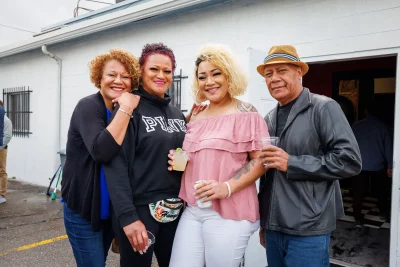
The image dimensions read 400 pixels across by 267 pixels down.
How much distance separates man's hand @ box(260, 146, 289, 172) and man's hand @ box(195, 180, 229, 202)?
1.00 feet

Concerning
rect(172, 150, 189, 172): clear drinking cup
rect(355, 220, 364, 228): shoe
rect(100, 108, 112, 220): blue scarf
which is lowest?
rect(355, 220, 364, 228): shoe

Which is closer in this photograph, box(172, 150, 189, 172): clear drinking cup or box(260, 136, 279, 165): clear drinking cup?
box(260, 136, 279, 165): clear drinking cup

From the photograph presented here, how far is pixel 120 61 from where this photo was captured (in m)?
2.13

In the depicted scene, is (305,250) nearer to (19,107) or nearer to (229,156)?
(229,156)

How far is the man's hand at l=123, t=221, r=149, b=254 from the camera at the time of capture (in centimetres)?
188

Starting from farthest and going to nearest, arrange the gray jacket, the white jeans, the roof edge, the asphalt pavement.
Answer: the roof edge → the asphalt pavement → the white jeans → the gray jacket

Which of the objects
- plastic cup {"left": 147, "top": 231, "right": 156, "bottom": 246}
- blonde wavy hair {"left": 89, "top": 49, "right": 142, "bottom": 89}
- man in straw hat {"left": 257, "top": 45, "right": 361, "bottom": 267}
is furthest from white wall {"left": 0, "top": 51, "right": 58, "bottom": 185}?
man in straw hat {"left": 257, "top": 45, "right": 361, "bottom": 267}

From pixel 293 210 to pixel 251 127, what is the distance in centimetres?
55

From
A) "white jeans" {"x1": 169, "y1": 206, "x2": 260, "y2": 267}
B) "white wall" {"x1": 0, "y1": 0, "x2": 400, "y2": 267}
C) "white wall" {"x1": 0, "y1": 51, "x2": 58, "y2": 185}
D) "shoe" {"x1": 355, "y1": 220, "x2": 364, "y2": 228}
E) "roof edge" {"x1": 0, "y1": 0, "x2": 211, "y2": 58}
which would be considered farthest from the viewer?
"white wall" {"x1": 0, "y1": 51, "x2": 58, "y2": 185}

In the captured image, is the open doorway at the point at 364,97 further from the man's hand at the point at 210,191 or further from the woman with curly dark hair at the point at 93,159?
the woman with curly dark hair at the point at 93,159

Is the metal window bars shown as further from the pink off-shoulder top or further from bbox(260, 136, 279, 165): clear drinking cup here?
bbox(260, 136, 279, 165): clear drinking cup

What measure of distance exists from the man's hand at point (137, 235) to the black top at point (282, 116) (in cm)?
103

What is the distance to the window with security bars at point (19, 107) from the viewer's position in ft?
28.9

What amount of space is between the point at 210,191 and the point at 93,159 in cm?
73
